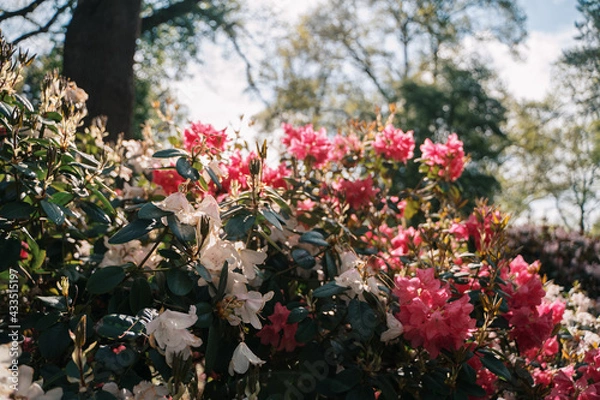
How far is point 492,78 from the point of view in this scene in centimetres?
1483

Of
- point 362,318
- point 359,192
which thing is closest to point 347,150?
point 359,192

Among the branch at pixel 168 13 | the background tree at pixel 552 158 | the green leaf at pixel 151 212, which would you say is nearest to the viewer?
the green leaf at pixel 151 212

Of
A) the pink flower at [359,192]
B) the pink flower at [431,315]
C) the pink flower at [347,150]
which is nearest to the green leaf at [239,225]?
the pink flower at [431,315]

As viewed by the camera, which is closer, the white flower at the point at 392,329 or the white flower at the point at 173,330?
the white flower at the point at 173,330

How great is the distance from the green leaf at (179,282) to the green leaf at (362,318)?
42 cm

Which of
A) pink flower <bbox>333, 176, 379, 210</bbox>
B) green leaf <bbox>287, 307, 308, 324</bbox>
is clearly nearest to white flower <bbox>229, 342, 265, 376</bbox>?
green leaf <bbox>287, 307, 308, 324</bbox>

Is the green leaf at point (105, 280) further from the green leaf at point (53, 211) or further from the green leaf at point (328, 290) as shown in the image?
the green leaf at point (328, 290)

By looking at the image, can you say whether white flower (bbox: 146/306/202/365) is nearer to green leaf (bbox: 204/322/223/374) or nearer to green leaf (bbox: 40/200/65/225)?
green leaf (bbox: 204/322/223/374)

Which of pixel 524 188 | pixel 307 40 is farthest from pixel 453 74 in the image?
pixel 524 188

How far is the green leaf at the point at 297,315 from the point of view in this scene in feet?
5.03

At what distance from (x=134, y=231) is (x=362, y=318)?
0.62 metres

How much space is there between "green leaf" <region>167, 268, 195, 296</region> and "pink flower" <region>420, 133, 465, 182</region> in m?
1.45

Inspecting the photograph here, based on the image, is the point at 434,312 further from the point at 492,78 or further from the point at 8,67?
the point at 492,78

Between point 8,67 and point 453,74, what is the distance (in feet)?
44.9
